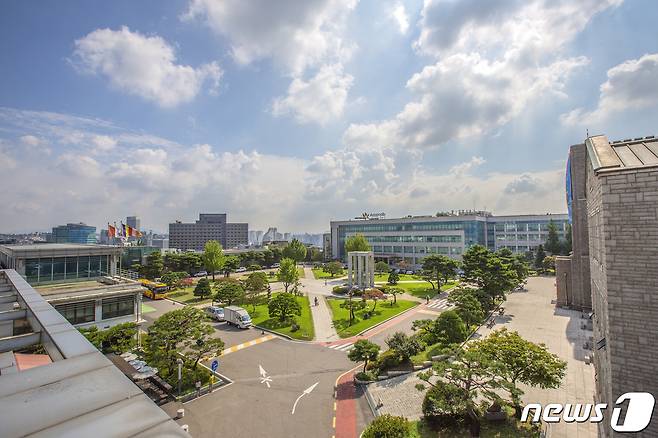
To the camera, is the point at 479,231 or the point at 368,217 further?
the point at 368,217

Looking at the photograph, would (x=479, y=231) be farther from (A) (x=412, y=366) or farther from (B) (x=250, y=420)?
(B) (x=250, y=420)

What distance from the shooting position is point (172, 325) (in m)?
22.4

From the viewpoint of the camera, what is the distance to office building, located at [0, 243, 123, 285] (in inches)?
1102

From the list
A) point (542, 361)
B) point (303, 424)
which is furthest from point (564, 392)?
point (303, 424)

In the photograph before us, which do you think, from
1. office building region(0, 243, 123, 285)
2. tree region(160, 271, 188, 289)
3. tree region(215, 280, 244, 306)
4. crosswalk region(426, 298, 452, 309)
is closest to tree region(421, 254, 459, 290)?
crosswalk region(426, 298, 452, 309)

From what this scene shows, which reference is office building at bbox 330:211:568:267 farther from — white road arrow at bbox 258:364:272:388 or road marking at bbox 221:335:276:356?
white road arrow at bbox 258:364:272:388

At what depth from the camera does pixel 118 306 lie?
91.4 feet

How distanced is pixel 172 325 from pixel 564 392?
82.3 ft

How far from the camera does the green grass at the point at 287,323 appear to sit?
31367 millimetres

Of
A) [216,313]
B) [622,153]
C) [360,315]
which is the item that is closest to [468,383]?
[622,153]

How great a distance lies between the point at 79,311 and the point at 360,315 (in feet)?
87.4

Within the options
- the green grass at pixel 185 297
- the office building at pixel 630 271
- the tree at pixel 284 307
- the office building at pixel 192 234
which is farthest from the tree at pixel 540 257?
the office building at pixel 192 234

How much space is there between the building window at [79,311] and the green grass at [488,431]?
25648 millimetres

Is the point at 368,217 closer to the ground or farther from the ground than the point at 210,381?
farther from the ground
